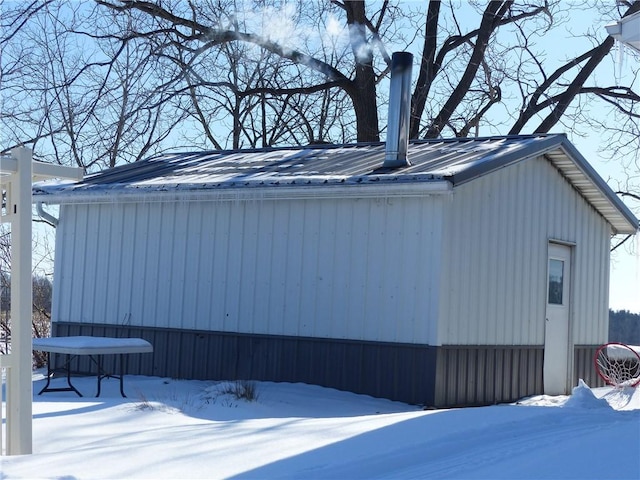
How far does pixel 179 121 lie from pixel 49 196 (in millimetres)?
12269

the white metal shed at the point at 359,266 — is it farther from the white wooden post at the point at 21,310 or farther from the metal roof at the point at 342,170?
the white wooden post at the point at 21,310

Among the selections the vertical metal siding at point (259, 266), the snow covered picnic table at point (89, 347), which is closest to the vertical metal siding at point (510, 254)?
the vertical metal siding at point (259, 266)

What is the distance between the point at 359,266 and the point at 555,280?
3.43 meters

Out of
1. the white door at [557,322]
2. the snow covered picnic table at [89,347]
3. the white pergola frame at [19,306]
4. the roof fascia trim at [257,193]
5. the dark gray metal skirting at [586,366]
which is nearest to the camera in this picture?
the white pergola frame at [19,306]

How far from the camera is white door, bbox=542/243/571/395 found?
45.4 feet

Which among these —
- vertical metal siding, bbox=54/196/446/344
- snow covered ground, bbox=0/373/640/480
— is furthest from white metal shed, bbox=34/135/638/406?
snow covered ground, bbox=0/373/640/480

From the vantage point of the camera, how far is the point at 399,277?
11672 mm

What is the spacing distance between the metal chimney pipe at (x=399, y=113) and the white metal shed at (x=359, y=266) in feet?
0.73

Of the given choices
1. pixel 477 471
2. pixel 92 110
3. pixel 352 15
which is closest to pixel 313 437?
pixel 477 471

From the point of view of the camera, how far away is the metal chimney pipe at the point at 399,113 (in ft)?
40.6

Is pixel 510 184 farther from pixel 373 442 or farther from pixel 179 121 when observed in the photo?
pixel 179 121

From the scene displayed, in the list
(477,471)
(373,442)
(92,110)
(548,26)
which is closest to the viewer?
(477,471)

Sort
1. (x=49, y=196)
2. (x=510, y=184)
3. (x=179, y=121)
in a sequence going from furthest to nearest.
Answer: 1. (x=179, y=121)
2. (x=49, y=196)
3. (x=510, y=184)

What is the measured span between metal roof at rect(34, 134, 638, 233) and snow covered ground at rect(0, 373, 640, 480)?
3.27m
